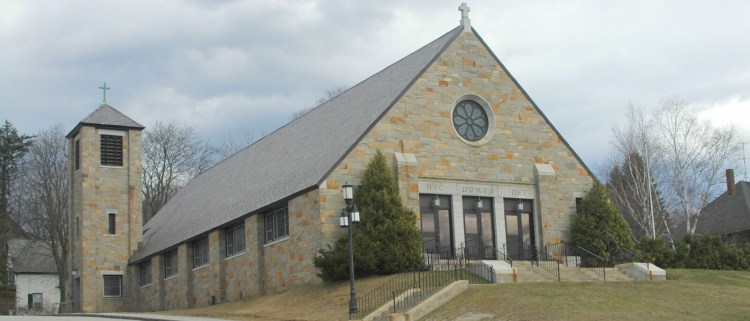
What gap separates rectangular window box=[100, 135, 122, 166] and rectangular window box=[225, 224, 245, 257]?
14121mm

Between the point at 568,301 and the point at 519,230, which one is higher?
the point at 519,230

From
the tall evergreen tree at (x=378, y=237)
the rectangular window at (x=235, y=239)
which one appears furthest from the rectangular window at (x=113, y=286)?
the tall evergreen tree at (x=378, y=237)

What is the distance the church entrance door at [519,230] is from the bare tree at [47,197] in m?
29.5

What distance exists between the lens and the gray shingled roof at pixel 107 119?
52031 millimetres

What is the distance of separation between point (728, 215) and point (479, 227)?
28.7 m

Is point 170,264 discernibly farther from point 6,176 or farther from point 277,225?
point 6,176

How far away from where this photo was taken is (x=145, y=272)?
51.0m

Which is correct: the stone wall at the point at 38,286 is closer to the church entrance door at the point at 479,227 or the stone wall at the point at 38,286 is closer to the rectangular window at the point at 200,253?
the rectangular window at the point at 200,253

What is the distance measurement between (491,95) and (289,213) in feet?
29.2

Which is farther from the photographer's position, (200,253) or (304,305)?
(200,253)

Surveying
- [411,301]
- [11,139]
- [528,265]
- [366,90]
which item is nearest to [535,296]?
[411,301]

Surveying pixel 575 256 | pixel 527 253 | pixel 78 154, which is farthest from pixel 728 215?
pixel 78 154

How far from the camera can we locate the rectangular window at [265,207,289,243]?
3609 centimetres

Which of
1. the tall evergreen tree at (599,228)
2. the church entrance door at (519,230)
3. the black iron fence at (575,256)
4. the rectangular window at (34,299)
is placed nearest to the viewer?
the black iron fence at (575,256)
